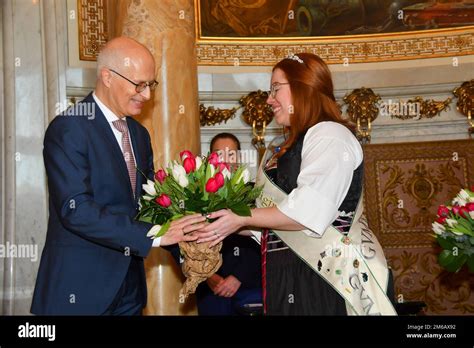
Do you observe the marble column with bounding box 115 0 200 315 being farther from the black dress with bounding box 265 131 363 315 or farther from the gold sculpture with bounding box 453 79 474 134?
the gold sculpture with bounding box 453 79 474 134

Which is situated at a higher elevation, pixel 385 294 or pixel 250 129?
pixel 250 129

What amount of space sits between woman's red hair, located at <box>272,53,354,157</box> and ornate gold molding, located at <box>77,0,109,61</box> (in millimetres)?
4143

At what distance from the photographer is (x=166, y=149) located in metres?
6.59

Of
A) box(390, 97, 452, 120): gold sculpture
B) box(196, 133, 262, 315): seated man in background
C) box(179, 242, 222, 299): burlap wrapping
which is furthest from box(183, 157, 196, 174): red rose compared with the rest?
box(390, 97, 452, 120): gold sculpture

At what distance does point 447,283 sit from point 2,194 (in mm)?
4683

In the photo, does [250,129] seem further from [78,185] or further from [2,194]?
[78,185]

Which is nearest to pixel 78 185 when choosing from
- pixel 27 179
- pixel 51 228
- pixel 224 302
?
pixel 51 228

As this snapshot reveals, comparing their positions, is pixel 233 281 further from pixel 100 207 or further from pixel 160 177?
Answer: pixel 100 207

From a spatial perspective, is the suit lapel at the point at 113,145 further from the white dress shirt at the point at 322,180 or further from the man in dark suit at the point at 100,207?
the white dress shirt at the point at 322,180

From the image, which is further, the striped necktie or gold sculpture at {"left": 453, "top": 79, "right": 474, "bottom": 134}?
gold sculpture at {"left": 453, "top": 79, "right": 474, "bottom": 134}

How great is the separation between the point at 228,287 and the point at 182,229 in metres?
2.21

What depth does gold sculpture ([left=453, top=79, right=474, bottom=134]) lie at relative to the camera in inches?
352

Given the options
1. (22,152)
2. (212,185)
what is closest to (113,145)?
(212,185)

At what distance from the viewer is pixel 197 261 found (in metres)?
4.20
